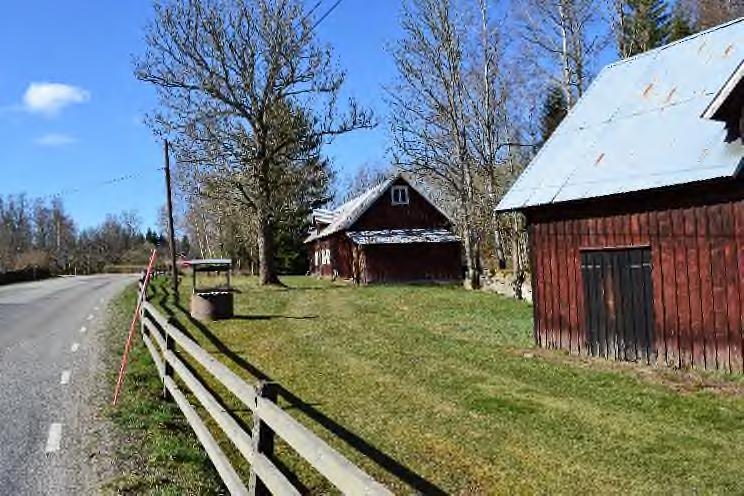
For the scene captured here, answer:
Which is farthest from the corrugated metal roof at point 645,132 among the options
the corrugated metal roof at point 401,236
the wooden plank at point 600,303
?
the corrugated metal roof at point 401,236

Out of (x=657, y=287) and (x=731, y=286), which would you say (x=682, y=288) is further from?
(x=731, y=286)

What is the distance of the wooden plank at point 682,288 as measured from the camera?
13.2 m

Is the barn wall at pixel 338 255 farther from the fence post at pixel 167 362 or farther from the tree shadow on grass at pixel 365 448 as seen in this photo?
the fence post at pixel 167 362

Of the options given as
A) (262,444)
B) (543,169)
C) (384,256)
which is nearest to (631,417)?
(262,444)

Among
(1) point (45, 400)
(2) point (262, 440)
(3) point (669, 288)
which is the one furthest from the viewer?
(3) point (669, 288)

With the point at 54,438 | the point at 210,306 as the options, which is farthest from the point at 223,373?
the point at 210,306

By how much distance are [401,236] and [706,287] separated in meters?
32.3

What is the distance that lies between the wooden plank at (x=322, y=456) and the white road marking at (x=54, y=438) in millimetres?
3965

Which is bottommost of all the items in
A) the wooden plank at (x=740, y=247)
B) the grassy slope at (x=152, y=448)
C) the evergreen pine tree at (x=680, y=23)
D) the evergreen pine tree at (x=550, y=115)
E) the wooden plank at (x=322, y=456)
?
the grassy slope at (x=152, y=448)

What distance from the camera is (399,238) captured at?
146ft

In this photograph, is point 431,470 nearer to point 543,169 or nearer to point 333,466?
point 333,466

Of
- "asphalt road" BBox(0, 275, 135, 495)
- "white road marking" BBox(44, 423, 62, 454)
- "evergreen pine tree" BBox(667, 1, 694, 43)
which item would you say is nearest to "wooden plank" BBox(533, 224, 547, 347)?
"asphalt road" BBox(0, 275, 135, 495)

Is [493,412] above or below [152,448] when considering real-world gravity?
below

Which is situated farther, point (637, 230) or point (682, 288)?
point (637, 230)
